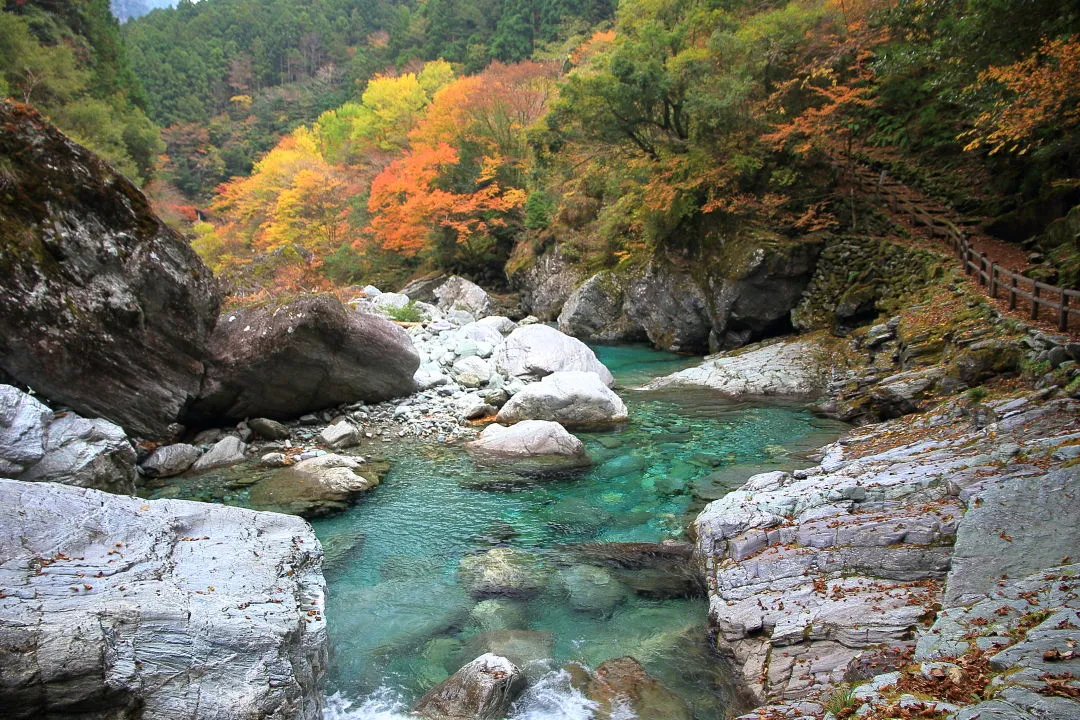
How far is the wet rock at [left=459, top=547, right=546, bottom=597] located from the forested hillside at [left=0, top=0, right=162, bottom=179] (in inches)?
820

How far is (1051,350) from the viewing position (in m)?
8.16

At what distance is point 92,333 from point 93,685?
6774 millimetres

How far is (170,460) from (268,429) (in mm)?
1706

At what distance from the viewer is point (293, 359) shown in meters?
11.4

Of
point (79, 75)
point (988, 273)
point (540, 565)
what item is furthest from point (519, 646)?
point (79, 75)

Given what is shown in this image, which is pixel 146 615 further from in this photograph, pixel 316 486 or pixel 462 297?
pixel 462 297

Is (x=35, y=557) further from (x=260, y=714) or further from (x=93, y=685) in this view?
(x=260, y=714)

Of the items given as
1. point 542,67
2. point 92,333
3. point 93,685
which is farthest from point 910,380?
point 542,67

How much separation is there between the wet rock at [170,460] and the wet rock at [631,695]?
7.53m

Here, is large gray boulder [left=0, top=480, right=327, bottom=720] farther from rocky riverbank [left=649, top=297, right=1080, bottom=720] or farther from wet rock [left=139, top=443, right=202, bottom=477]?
wet rock [left=139, top=443, right=202, bottom=477]

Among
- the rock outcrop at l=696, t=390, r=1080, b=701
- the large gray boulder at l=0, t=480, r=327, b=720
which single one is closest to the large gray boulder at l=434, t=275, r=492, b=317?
the rock outcrop at l=696, t=390, r=1080, b=701

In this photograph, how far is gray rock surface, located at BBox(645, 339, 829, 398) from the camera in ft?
46.4

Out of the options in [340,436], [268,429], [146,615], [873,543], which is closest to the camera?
[146,615]

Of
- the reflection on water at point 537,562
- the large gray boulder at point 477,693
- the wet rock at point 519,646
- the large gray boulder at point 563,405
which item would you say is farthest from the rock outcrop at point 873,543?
the large gray boulder at point 563,405
